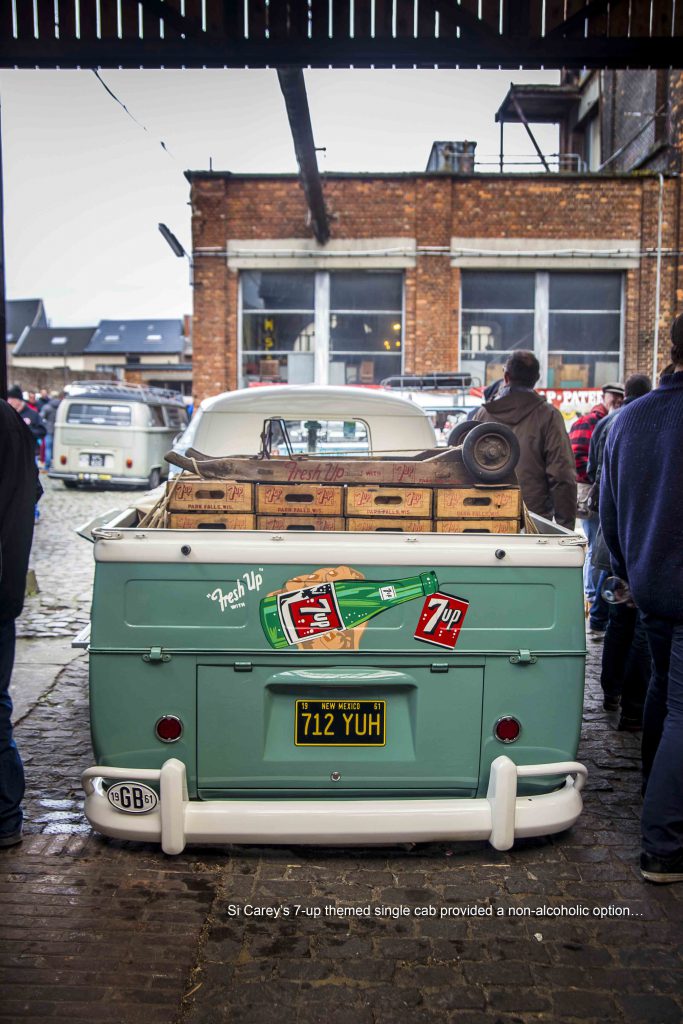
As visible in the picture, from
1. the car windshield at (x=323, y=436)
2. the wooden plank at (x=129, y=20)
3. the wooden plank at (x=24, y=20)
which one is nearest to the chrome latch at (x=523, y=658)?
the car windshield at (x=323, y=436)

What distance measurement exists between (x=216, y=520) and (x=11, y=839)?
5.48 feet

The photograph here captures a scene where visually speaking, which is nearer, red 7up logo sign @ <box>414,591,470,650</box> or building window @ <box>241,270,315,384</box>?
red 7up logo sign @ <box>414,591,470,650</box>

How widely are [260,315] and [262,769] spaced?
58.1 ft

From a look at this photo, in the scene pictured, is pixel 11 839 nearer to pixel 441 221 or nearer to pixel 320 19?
pixel 320 19

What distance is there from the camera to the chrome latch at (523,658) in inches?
131

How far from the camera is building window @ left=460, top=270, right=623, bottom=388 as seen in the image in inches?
774

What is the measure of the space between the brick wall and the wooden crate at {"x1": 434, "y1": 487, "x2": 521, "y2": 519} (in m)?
16.1

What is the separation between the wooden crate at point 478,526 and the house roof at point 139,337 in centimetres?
6347

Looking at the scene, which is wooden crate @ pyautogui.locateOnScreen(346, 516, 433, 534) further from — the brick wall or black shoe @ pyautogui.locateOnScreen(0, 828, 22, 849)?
the brick wall

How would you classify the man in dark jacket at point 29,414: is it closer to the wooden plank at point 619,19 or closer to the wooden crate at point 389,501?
the wooden plank at point 619,19

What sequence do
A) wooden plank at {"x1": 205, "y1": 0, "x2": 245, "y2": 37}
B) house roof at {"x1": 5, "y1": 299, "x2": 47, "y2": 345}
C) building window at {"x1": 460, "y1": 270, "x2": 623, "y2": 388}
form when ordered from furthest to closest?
house roof at {"x1": 5, "y1": 299, "x2": 47, "y2": 345} < building window at {"x1": 460, "y1": 270, "x2": 623, "y2": 388} < wooden plank at {"x1": 205, "y1": 0, "x2": 245, "y2": 37}

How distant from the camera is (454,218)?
19312 millimetres

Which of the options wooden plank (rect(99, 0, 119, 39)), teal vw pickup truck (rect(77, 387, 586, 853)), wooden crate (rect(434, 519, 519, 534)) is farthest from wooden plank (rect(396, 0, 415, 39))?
teal vw pickup truck (rect(77, 387, 586, 853))

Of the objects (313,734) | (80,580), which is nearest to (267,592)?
(313,734)
